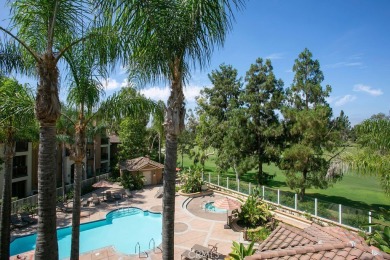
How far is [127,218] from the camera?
22.7 metres

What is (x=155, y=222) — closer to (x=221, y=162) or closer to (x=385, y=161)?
(x=221, y=162)

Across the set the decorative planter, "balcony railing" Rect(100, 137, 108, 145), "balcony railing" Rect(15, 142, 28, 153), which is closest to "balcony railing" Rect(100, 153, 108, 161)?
"balcony railing" Rect(100, 137, 108, 145)

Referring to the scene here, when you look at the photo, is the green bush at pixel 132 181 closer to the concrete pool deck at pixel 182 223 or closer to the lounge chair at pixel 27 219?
the concrete pool deck at pixel 182 223

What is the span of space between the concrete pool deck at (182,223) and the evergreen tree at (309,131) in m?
7.05

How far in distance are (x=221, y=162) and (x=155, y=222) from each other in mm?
10890

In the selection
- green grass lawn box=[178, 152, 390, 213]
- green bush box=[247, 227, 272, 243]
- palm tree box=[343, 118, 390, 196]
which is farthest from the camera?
green grass lawn box=[178, 152, 390, 213]

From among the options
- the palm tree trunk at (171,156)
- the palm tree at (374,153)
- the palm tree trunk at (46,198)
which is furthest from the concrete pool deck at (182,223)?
the palm tree trunk at (46,198)

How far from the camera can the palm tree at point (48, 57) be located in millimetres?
5594

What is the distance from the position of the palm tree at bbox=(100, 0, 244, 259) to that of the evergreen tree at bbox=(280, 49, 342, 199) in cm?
1576

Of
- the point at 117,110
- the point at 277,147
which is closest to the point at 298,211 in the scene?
the point at 277,147

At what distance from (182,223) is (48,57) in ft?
52.4

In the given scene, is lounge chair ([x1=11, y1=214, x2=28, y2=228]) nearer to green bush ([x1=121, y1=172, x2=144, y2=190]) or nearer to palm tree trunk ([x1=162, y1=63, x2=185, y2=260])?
green bush ([x1=121, y1=172, x2=144, y2=190])

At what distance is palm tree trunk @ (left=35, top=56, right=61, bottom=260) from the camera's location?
5.57 m

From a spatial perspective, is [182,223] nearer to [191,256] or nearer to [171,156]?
[191,256]
